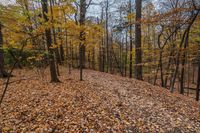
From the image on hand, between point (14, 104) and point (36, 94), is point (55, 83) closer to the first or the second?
point (36, 94)

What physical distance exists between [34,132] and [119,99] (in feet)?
10.9

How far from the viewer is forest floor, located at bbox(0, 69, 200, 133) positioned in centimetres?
434

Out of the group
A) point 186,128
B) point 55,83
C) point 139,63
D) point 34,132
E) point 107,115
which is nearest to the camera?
→ point 34,132

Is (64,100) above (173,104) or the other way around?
above

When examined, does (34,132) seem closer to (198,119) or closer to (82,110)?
(82,110)

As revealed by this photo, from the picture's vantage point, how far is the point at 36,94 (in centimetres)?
648

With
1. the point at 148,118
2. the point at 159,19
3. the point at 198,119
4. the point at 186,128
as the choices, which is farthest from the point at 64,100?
the point at 159,19

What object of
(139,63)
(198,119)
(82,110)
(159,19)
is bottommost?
(198,119)

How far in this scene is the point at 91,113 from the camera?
16.4ft

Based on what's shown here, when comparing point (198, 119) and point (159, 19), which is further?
point (159, 19)

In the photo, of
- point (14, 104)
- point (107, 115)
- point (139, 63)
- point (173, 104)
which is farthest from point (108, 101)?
point (139, 63)

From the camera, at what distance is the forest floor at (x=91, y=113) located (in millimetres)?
4341

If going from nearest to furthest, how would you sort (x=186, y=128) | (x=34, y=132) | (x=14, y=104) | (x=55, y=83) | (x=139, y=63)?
(x=34, y=132) < (x=186, y=128) < (x=14, y=104) < (x=55, y=83) < (x=139, y=63)

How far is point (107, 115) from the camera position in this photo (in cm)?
491
